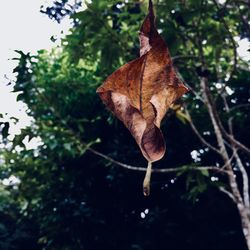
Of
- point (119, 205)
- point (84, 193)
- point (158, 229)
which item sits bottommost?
point (158, 229)

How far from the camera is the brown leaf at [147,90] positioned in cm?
30

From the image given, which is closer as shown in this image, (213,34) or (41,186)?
(213,34)

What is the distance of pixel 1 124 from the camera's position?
8.85 feet

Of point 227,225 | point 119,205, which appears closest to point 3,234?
point 119,205

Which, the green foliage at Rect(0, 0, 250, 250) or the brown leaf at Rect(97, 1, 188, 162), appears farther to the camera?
the green foliage at Rect(0, 0, 250, 250)

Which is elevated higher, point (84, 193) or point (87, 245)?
point (84, 193)

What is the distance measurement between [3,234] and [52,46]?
12.3 feet

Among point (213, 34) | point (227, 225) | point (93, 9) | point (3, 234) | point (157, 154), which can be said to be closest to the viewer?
point (157, 154)

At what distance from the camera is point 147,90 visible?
31 cm

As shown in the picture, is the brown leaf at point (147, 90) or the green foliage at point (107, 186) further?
the green foliage at point (107, 186)

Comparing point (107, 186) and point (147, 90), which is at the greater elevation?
point (147, 90)

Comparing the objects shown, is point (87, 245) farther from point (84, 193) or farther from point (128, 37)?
point (128, 37)

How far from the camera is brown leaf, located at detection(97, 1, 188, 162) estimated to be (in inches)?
11.8

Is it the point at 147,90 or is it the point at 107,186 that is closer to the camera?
the point at 147,90
